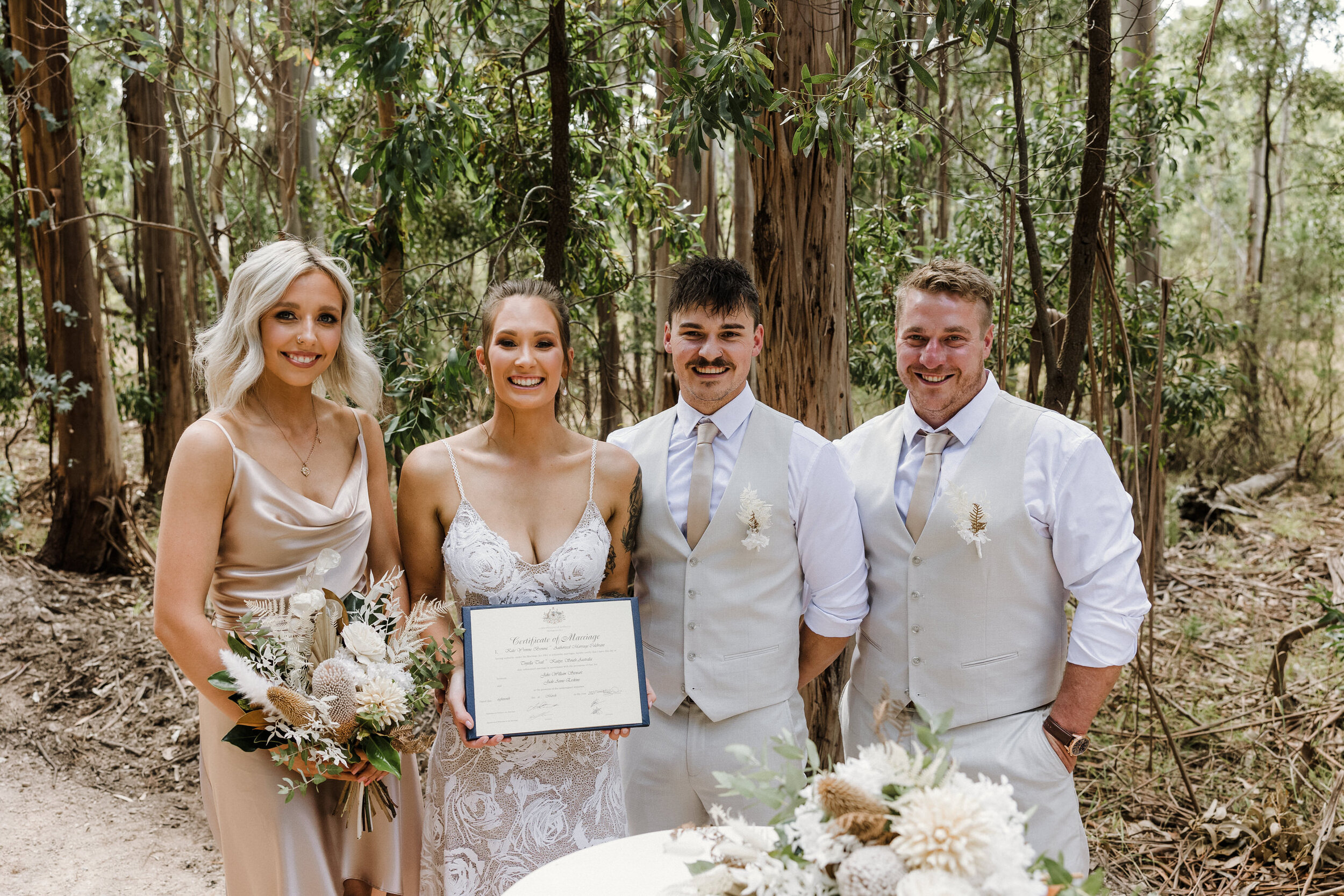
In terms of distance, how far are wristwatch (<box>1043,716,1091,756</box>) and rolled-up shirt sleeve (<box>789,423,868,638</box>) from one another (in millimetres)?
544

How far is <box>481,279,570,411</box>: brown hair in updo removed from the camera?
100.0 inches

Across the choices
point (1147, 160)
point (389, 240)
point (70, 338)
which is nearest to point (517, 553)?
point (389, 240)

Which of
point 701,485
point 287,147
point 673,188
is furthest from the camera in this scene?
point 287,147

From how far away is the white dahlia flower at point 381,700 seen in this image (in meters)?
2.01

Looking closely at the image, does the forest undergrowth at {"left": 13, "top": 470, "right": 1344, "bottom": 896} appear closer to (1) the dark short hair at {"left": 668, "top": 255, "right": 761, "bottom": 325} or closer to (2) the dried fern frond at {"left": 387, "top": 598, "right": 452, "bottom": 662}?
(1) the dark short hair at {"left": 668, "top": 255, "right": 761, "bottom": 325}

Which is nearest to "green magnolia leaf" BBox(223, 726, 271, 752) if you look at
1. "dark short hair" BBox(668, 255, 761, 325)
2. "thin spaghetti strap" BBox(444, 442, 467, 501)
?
"thin spaghetti strap" BBox(444, 442, 467, 501)

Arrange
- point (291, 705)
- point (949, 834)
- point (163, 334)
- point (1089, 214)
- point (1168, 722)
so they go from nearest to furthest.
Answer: point (949, 834)
point (291, 705)
point (1089, 214)
point (1168, 722)
point (163, 334)

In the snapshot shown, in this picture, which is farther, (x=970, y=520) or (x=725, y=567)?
(x=725, y=567)

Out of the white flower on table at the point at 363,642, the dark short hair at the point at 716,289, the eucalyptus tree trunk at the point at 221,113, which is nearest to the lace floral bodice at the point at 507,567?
the white flower on table at the point at 363,642

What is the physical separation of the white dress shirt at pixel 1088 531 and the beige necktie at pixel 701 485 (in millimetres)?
606

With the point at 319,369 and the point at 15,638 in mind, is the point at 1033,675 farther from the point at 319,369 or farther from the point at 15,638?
the point at 15,638

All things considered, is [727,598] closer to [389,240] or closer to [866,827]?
[866,827]

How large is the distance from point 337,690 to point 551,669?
483 mm

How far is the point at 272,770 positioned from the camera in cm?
226
